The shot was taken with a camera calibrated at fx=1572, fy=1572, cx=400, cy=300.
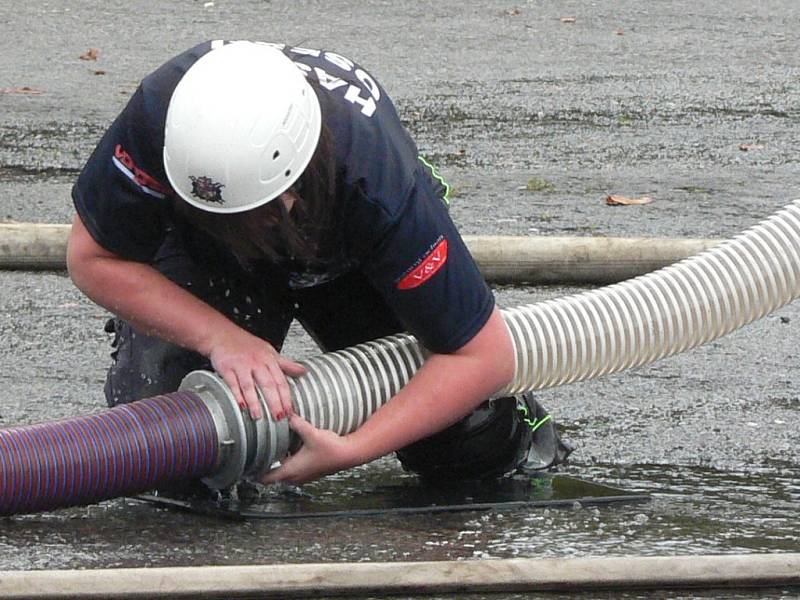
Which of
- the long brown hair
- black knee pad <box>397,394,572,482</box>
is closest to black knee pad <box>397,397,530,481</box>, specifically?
black knee pad <box>397,394,572,482</box>

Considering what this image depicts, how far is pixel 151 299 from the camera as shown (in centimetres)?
376

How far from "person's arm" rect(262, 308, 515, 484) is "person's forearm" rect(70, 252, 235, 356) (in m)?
0.31

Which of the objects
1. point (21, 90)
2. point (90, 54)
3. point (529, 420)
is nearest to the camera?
point (529, 420)

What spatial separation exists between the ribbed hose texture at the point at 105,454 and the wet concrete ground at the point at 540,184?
0.35 feet

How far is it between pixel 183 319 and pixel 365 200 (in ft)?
2.05

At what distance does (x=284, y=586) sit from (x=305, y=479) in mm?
662

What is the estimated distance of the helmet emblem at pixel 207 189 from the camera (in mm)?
3344

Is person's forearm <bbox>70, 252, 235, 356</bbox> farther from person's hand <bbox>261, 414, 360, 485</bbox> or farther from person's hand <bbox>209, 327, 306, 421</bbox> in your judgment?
person's hand <bbox>261, 414, 360, 485</bbox>

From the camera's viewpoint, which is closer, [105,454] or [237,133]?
[237,133]

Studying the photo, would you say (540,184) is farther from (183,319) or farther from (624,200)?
(183,319)

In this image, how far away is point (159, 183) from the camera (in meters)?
3.56

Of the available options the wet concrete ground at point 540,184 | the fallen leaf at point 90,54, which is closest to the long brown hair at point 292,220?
the wet concrete ground at point 540,184

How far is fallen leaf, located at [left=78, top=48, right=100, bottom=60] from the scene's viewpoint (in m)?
11.4

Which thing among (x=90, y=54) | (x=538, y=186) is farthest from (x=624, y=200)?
(x=90, y=54)
